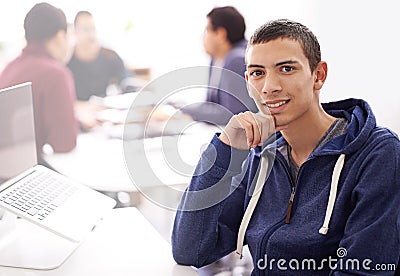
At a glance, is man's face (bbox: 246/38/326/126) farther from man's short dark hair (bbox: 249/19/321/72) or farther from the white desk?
the white desk

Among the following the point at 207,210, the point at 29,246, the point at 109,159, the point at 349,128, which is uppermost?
the point at 349,128

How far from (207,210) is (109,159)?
1.06 metres

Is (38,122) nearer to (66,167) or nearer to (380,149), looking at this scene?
(66,167)

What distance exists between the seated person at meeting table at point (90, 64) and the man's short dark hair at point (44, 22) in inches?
19.0

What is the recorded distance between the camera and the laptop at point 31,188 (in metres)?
1.15

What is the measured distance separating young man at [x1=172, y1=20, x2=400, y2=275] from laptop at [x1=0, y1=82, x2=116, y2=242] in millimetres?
223

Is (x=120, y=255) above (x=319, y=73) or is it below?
below

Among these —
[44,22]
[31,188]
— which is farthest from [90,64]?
[31,188]

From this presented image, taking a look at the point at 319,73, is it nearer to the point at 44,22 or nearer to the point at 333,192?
the point at 333,192

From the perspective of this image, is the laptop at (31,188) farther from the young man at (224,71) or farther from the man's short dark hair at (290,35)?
the man's short dark hair at (290,35)

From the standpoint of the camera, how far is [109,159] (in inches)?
87.1

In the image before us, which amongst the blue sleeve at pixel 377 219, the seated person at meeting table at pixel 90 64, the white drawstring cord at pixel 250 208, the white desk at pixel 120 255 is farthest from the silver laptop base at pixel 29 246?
the seated person at meeting table at pixel 90 64

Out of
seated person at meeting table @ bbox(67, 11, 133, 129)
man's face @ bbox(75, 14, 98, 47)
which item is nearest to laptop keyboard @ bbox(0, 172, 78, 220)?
seated person at meeting table @ bbox(67, 11, 133, 129)

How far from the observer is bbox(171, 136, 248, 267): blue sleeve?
3.93 ft
